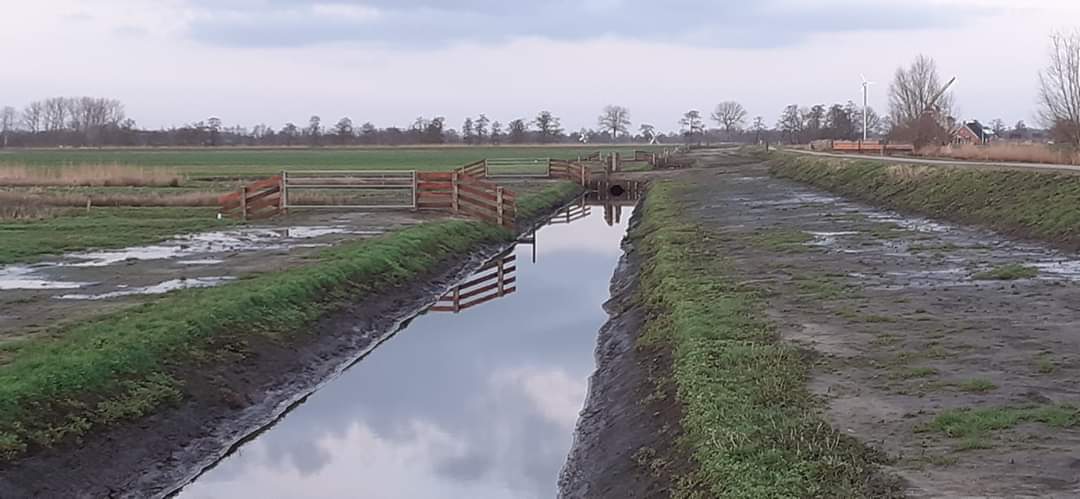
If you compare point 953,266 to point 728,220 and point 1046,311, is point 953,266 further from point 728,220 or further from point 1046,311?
point 728,220

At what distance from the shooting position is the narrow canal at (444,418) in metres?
10.5

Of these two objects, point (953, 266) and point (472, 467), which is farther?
point (953, 266)

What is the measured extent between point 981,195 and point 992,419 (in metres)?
22.1

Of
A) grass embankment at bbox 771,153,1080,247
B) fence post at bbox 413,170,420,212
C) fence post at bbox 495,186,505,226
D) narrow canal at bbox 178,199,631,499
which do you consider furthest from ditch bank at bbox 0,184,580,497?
fence post at bbox 413,170,420,212

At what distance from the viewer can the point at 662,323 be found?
14.9m

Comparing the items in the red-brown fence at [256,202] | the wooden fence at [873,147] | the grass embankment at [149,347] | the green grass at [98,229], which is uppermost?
the wooden fence at [873,147]

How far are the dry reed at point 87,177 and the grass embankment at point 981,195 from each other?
29.4 m

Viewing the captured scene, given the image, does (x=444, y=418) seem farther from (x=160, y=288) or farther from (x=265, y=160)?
(x=265, y=160)

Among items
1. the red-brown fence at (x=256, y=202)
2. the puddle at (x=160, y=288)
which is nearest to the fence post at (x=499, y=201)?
the red-brown fence at (x=256, y=202)

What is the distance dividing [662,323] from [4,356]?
7.88 metres

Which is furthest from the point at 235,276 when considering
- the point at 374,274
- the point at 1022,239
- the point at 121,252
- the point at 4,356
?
the point at 1022,239

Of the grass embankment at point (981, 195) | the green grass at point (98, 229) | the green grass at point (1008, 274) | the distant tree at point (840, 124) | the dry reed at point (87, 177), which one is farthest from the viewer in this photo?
the distant tree at point (840, 124)

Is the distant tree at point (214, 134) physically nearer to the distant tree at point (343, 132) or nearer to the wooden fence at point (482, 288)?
the distant tree at point (343, 132)

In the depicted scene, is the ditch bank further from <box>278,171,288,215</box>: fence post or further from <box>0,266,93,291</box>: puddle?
<box>278,171,288,215</box>: fence post
